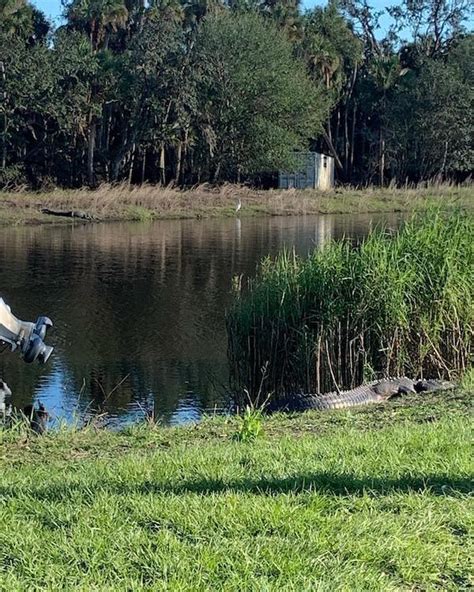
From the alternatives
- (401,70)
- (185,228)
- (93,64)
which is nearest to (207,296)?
(185,228)

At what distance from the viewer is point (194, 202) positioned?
142ft

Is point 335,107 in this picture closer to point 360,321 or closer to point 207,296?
point 207,296

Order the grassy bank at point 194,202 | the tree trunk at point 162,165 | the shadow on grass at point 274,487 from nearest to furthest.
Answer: the shadow on grass at point 274,487 < the grassy bank at point 194,202 < the tree trunk at point 162,165

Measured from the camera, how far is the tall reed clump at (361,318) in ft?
34.8

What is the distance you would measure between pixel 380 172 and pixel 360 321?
167ft

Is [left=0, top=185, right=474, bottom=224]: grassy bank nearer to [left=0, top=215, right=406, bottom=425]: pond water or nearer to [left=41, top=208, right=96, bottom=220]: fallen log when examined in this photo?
[left=41, top=208, right=96, bottom=220]: fallen log

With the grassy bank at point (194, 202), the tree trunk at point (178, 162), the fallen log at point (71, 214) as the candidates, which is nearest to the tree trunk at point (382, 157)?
the grassy bank at point (194, 202)

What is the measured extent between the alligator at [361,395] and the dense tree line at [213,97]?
3579 centimetres

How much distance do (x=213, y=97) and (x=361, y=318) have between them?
4075cm

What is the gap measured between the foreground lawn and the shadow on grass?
0.04 feet

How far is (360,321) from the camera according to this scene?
10.6m

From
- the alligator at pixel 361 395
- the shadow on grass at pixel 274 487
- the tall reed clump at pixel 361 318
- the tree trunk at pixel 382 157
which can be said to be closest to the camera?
the shadow on grass at pixel 274 487

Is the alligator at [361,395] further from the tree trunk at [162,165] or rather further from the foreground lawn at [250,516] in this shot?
the tree trunk at [162,165]

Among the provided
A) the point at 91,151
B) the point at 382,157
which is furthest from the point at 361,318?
the point at 382,157
